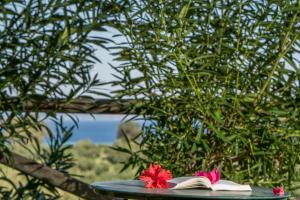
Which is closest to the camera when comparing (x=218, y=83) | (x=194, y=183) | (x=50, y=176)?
(x=194, y=183)

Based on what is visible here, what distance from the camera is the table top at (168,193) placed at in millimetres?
2410

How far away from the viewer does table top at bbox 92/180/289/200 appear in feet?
7.91

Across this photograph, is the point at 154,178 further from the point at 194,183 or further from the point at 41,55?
the point at 41,55

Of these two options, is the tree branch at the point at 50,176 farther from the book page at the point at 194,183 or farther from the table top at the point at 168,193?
the book page at the point at 194,183

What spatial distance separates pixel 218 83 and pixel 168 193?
3.85ft

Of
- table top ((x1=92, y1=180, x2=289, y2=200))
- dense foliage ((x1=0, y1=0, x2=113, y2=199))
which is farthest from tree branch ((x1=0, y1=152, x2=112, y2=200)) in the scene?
table top ((x1=92, y1=180, x2=289, y2=200))

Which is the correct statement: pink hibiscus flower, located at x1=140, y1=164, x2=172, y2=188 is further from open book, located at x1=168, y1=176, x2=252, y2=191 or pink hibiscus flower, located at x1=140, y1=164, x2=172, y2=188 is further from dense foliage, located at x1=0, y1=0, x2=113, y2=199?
dense foliage, located at x1=0, y1=0, x2=113, y2=199

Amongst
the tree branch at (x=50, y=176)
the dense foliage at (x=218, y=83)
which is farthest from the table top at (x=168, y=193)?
the tree branch at (x=50, y=176)

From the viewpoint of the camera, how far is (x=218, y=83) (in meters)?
3.55

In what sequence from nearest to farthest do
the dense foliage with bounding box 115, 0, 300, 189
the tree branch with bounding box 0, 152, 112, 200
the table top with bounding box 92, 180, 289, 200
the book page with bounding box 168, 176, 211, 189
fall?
the table top with bounding box 92, 180, 289, 200, the book page with bounding box 168, 176, 211, 189, the dense foliage with bounding box 115, 0, 300, 189, the tree branch with bounding box 0, 152, 112, 200

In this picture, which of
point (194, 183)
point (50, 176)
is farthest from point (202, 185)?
→ point (50, 176)

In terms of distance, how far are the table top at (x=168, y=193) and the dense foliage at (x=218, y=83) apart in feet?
2.84

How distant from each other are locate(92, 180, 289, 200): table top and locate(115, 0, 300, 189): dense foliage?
0.87 metres

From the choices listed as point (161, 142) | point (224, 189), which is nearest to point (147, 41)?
point (161, 142)
